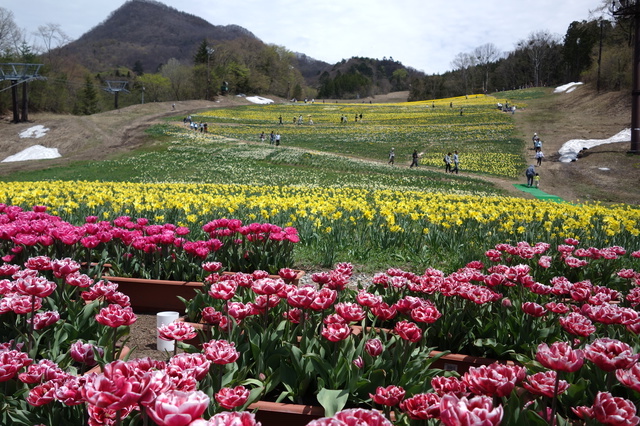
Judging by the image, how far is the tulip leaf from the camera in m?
2.04

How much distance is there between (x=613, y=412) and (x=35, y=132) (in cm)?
4583

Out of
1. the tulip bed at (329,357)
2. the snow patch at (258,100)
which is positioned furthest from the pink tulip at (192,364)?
the snow patch at (258,100)

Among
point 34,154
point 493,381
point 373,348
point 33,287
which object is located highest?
point 34,154

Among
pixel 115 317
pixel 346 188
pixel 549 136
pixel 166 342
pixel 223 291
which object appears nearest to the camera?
pixel 115 317

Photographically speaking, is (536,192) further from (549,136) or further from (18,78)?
(18,78)

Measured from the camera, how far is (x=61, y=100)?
194 ft

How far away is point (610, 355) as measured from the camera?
1.88 m

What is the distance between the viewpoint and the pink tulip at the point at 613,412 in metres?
1.55

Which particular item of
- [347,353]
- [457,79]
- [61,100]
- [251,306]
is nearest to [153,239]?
[251,306]

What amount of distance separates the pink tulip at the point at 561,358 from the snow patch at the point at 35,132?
145ft

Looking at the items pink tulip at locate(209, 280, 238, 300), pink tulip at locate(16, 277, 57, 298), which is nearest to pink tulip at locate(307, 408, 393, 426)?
pink tulip at locate(209, 280, 238, 300)

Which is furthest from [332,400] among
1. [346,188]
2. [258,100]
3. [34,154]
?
[258,100]

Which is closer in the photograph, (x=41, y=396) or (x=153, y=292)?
(x=41, y=396)

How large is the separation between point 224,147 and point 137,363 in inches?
1305
